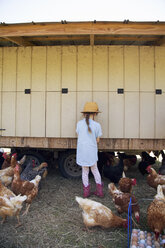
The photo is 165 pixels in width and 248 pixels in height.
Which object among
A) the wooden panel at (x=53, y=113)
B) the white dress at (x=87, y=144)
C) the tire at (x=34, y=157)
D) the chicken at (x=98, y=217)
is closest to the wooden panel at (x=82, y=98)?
the wooden panel at (x=53, y=113)

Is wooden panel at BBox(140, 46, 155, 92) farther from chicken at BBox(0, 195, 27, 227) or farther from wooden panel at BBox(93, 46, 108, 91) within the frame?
chicken at BBox(0, 195, 27, 227)

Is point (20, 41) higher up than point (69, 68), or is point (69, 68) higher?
point (20, 41)

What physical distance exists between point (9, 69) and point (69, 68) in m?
1.51

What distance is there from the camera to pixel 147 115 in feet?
15.7

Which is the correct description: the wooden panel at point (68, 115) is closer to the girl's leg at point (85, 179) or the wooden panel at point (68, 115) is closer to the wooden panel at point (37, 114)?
the wooden panel at point (37, 114)

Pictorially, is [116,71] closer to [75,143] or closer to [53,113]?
[53,113]

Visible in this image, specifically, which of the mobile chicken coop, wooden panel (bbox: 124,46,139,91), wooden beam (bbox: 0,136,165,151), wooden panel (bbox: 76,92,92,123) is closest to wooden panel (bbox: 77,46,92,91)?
the mobile chicken coop

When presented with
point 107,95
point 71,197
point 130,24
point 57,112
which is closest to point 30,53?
point 57,112

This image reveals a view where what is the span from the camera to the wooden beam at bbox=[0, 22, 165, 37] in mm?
3717

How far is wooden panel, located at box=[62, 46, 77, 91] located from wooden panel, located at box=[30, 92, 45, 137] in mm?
657

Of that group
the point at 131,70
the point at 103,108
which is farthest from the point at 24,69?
the point at 131,70

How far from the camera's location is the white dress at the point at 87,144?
3.95 metres

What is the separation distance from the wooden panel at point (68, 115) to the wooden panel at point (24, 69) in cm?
100

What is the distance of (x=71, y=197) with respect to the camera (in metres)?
4.23
